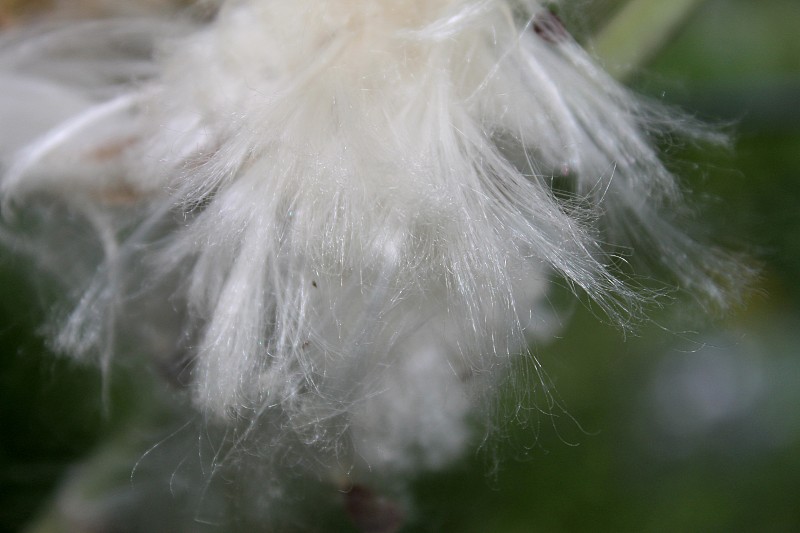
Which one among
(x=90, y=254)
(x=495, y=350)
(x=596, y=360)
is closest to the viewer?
(x=495, y=350)

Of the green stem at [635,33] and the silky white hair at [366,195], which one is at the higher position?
the green stem at [635,33]

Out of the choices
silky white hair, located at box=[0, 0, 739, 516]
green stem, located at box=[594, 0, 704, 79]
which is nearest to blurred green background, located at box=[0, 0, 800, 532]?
green stem, located at box=[594, 0, 704, 79]

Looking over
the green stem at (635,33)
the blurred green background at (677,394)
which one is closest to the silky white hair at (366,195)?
the green stem at (635,33)

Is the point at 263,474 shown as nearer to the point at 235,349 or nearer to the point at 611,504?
the point at 235,349

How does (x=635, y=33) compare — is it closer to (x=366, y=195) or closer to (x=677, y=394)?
(x=366, y=195)

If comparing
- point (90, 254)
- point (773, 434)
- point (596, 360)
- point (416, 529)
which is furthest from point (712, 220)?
point (90, 254)

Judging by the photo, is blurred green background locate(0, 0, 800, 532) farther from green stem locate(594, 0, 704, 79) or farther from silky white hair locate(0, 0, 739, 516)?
silky white hair locate(0, 0, 739, 516)

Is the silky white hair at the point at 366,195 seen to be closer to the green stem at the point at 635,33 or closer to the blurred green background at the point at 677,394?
the green stem at the point at 635,33
